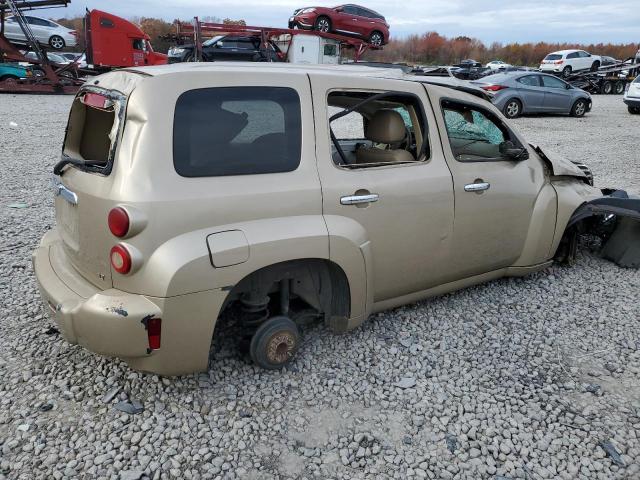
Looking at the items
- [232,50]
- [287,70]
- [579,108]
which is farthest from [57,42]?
[287,70]

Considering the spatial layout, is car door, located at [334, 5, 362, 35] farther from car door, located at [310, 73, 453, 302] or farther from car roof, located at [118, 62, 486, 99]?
car door, located at [310, 73, 453, 302]

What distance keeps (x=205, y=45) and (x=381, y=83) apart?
745 inches

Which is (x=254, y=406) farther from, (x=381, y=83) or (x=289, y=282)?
(x=381, y=83)

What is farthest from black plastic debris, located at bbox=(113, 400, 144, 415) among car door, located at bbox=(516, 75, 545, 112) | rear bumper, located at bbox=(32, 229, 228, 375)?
car door, located at bbox=(516, 75, 545, 112)

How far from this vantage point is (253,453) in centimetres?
250

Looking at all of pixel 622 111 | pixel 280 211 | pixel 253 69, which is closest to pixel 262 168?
pixel 280 211

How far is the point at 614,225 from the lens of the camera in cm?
504

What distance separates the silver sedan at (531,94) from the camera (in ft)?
51.8

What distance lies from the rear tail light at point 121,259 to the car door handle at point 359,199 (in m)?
1.23

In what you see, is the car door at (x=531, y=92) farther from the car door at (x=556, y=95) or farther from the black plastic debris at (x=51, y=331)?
the black plastic debris at (x=51, y=331)

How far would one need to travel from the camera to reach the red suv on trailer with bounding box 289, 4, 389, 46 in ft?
74.4

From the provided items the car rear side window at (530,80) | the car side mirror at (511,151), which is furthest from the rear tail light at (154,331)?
the car rear side window at (530,80)

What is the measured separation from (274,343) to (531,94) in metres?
16.0

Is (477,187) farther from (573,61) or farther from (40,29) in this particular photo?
(573,61)
